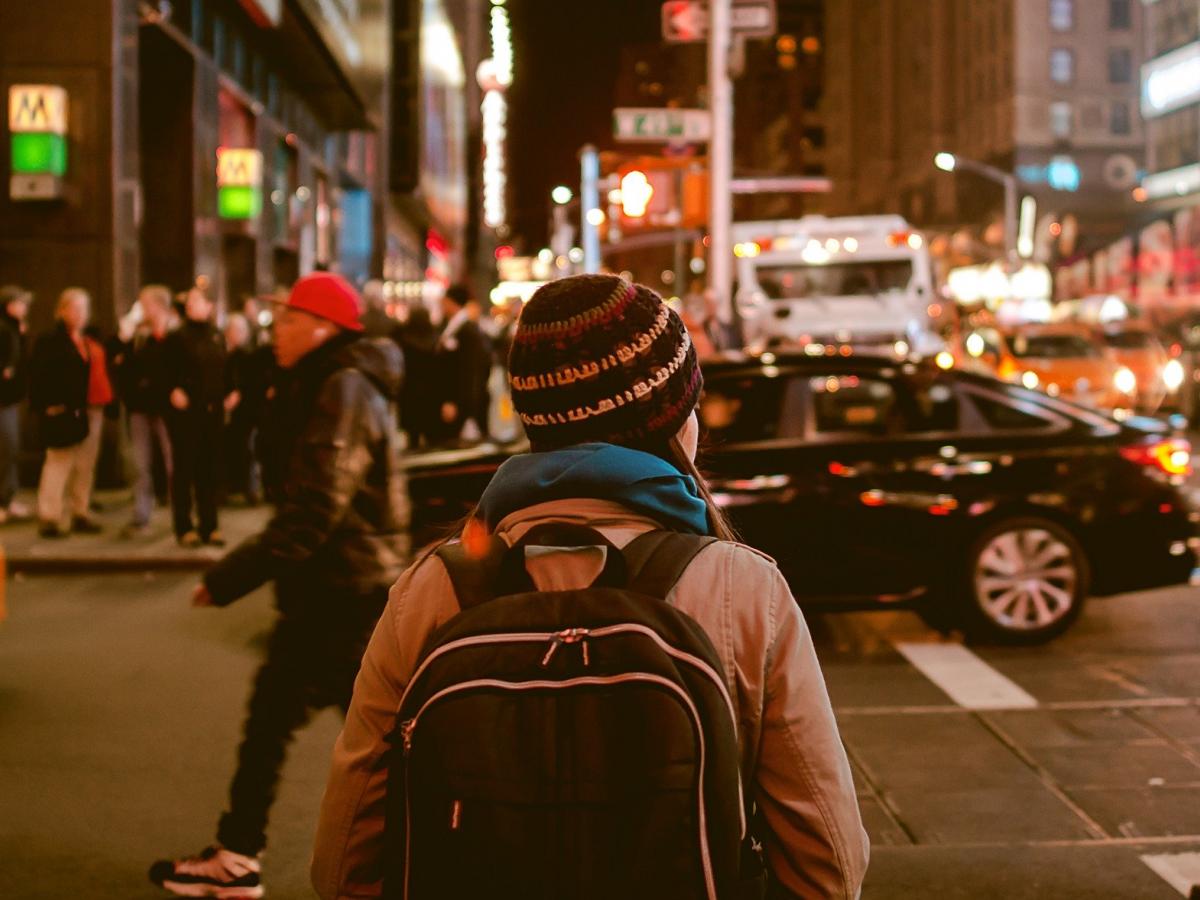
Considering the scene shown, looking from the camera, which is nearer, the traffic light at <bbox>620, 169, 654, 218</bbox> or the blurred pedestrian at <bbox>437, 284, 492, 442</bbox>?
→ the blurred pedestrian at <bbox>437, 284, 492, 442</bbox>

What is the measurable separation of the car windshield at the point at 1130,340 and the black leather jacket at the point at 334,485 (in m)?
24.3

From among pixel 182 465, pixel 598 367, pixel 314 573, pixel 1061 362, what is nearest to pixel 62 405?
pixel 182 465

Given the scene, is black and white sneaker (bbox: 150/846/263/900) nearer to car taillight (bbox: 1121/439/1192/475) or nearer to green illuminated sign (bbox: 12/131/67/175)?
car taillight (bbox: 1121/439/1192/475)

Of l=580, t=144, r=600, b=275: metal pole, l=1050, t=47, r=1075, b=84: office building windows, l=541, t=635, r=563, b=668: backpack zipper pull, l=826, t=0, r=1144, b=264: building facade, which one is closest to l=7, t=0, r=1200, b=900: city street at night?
l=541, t=635, r=563, b=668: backpack zipper pull

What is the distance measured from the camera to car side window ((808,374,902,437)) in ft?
30.0

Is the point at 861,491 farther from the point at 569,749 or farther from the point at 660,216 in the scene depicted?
the point at 660,216

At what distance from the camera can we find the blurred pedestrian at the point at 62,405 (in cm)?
1298

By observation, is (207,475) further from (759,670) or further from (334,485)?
(759,670)

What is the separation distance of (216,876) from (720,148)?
15.4 metres

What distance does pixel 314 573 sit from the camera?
4805 mm

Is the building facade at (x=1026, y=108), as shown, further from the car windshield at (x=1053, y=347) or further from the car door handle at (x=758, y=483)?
the car door handle at (x=758, y=483)

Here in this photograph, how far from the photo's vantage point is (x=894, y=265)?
23.3 meters

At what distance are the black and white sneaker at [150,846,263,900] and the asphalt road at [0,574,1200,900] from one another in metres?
0.20

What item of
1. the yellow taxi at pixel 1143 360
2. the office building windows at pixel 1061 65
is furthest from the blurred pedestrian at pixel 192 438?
the office building windows at pixel 1061 65
